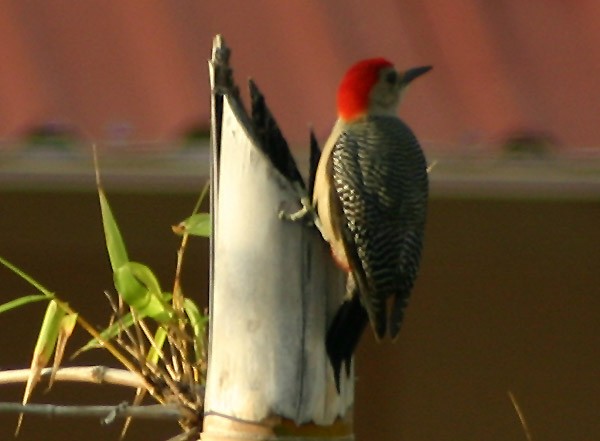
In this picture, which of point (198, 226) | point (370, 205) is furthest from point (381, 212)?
point (198, 226)

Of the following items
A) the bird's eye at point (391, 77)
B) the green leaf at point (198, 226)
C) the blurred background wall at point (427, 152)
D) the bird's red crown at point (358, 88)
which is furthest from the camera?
the blurred background wall at point (427, 152)

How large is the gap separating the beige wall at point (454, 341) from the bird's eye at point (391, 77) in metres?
1.27

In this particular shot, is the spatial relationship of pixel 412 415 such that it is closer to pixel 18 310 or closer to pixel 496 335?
pixel 496 335

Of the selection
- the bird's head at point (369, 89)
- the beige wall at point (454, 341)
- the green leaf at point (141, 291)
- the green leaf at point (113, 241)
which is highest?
the bird's head at point (369, 89)

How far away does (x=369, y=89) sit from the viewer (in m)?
4.07

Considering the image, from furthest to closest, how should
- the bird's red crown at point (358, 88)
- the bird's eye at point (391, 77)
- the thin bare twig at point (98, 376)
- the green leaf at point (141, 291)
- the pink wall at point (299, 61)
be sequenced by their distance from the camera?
the pink wall at point (299, 61)
the bird's eye at point (391, 77)
the bird's red crown at point (358, 88)
the green leaf at point (141, 291)
the thin bare twig at point (98, 376)

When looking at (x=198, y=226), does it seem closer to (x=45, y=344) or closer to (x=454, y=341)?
(x=45, y=344)

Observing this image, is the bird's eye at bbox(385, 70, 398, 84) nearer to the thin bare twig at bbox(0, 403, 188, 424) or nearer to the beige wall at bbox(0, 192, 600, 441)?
the beige wall at bbox(0, 192, 600, 441)

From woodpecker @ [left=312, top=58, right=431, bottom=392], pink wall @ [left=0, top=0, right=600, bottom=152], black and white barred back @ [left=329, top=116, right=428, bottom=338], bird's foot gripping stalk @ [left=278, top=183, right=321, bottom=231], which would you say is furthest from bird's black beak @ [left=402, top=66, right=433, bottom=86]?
bird's foot gripping stalk @ [left=278, top=183, right=321, bottom=231]

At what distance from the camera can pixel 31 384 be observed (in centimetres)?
300

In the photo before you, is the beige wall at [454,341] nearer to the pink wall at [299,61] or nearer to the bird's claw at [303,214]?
the pink wall at [299,61]

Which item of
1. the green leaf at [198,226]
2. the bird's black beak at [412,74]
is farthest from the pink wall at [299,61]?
the green leaf at [198,226]

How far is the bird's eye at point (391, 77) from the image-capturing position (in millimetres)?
4172

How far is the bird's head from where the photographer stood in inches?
159
